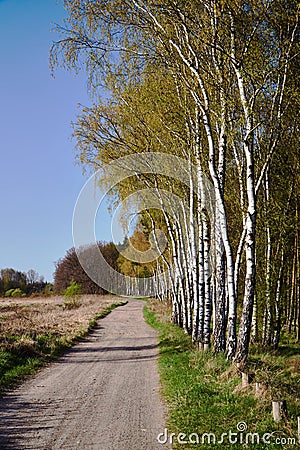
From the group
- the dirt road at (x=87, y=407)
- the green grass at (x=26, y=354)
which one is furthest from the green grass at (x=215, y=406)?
the green grass at (x=26, y=354)

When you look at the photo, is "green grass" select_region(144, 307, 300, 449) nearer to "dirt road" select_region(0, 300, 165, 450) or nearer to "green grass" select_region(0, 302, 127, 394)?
"dirt road" select_region(0, 300, 165, 450)

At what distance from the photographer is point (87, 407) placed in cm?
961

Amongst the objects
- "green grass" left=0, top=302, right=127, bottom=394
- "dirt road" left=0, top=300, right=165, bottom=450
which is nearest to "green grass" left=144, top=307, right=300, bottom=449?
"dirt road" left=0, top=300, right=165, bottom=450

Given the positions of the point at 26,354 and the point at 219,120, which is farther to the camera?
the point at 26,354

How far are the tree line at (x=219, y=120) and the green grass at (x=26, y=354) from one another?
4.59 meters

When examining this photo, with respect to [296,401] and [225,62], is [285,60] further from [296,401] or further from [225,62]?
[296,401]

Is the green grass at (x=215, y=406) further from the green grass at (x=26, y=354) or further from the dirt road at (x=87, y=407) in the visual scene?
the green grass at (x=26, y=354)

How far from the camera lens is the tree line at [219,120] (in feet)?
40.4

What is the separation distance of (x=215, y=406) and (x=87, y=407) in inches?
89.0

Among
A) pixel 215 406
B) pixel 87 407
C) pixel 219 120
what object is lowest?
pixel 87 407

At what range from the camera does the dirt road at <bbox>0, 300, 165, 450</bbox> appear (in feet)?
24.3

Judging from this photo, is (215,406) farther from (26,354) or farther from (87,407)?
(26,354)

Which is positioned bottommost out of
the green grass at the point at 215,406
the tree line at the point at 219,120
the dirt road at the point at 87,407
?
the dirt road at the point at 87,407

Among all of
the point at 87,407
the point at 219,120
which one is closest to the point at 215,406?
the point at 87,407
